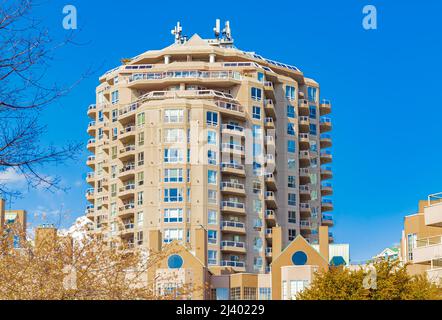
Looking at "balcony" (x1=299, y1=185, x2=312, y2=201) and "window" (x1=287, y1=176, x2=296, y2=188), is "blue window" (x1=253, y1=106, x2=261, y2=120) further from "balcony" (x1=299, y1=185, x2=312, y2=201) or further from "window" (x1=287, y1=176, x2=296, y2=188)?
"balcony" (x1=299, y1=185, x2=312, y2=201)

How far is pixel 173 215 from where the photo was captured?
125 meters

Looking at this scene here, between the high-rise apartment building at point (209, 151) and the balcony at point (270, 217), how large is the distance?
0.63ft

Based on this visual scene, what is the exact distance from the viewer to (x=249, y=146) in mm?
134125

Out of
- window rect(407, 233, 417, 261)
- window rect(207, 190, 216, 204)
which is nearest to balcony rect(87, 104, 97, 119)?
window rect(207, 190, 216, 204)

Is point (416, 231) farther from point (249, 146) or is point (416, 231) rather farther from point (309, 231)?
point (309, 231)

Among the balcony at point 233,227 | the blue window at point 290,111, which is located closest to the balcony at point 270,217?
the balcony at point 233,227

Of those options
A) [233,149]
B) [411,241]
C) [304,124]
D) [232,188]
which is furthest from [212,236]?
[411,241]

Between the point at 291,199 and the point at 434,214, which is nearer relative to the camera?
the point at 434,214

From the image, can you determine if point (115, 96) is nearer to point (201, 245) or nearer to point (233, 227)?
point (233, 227)

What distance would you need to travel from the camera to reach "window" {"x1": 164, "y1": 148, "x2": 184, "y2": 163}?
12675cm

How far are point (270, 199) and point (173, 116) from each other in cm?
1859

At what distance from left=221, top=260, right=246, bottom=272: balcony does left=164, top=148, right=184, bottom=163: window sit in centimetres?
1420
